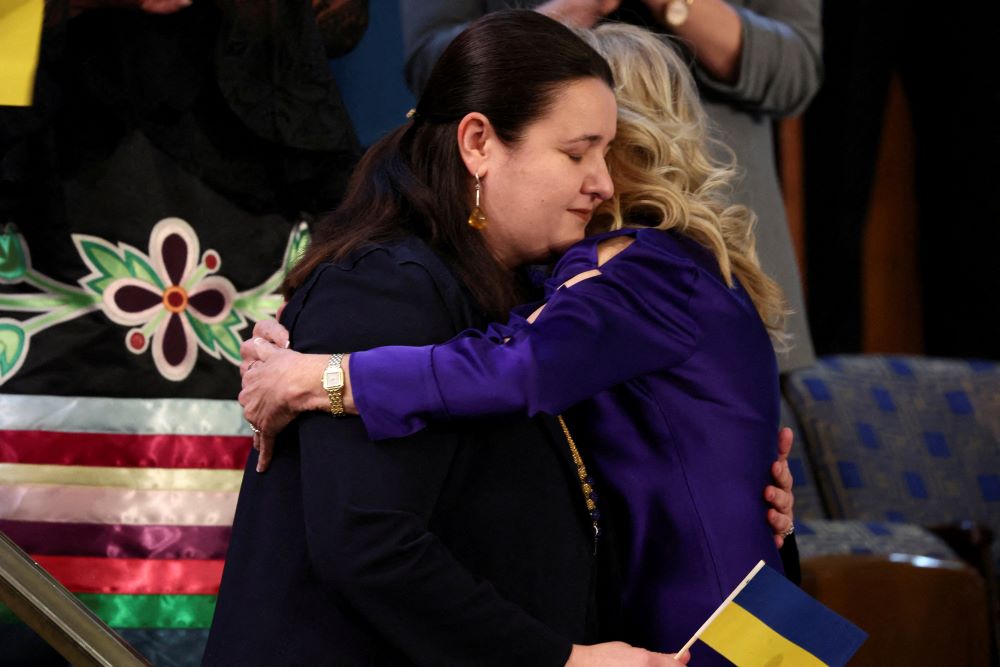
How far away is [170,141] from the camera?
2025 mm

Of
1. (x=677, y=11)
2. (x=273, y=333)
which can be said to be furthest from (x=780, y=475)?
(x=677, y=11)

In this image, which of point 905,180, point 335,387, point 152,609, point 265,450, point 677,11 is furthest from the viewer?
point 905,180

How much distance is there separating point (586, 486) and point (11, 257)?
38.3 inches

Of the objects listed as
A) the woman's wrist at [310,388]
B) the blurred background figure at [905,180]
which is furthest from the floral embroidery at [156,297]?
the blurred background figure at [905,180]

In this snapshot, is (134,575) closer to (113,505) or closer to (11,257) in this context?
(113,505)

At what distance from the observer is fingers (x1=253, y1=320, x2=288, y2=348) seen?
1489 mm

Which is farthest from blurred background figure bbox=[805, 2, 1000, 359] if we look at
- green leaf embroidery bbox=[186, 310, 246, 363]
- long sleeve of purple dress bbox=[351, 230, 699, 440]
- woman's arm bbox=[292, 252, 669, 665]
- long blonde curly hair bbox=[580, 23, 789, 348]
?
woman's arm bbox=[292, 252, 669, 665]

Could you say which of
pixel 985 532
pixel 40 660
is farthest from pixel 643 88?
pixel 985 532

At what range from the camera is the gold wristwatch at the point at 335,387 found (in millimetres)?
1351

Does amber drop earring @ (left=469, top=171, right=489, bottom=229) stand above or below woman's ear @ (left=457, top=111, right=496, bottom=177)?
below

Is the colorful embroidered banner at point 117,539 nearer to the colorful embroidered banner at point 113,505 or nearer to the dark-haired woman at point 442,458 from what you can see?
the colorful embroidered banner at point 113,505

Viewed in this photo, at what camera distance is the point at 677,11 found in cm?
225

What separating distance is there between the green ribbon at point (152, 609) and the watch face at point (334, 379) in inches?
32.4

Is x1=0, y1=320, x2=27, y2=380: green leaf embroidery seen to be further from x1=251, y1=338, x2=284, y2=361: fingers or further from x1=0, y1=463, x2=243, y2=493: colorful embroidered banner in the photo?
x1=251, y1=338, x2=284, y2=361: fingers
